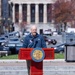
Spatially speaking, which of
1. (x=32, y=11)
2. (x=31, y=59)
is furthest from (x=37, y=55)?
(x=32, y=11)

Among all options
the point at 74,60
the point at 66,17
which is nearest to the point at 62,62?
the point at 74,60

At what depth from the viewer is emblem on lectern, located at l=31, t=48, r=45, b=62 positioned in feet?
38.0

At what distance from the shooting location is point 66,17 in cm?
10644

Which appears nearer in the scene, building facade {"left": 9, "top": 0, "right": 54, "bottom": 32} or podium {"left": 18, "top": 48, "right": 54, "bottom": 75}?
podium {"left": 18, "top": 48, "right": 54, "bottom": 75}

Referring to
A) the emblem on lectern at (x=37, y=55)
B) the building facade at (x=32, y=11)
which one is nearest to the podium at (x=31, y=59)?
the emblem on lectern at (x=37, y=55)

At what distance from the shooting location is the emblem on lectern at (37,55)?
1159 cm

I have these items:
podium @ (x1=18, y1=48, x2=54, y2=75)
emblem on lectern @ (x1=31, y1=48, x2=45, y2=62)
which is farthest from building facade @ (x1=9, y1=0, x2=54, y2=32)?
emblem on lectern @ (x1=31, y1=48, x2=45, y2=62)

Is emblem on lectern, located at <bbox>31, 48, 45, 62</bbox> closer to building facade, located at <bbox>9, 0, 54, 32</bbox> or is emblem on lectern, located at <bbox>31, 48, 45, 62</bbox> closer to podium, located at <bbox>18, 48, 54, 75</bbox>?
podium, located at <bbox>18, 48, 54, 75</bbox>

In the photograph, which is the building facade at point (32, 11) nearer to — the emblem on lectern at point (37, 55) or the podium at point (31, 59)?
the podium at point (31, 59)

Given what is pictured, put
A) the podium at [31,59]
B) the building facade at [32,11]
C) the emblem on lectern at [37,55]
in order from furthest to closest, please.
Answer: the building facade at [32,11] → the podium at [31,59] → the emblem on lectern at [37,55]

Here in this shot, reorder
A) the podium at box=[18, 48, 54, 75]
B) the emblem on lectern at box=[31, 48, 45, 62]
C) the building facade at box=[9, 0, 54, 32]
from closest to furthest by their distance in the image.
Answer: the emblem on lectern at box=[31, 48, 45, 62] < the podium at box=[18, 48, 54, 75] < the building facade at box=[9, 0, 54, 32]

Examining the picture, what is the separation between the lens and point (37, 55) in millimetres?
11711

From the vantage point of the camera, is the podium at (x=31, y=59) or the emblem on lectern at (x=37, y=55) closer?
the emblem on lectern at (x=37, y=55)

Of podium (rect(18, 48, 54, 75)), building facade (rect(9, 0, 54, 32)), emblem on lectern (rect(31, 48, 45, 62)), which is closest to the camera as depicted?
emblem on lectern (rect(31, 48, 45, 62))
